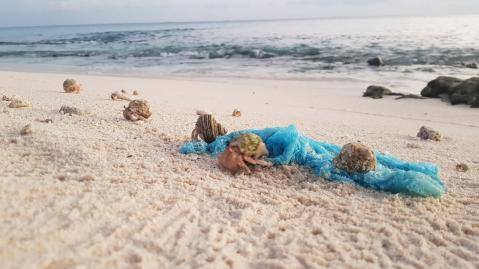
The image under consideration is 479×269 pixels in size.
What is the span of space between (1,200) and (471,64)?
55.1ft

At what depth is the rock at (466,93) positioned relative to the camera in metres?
8.88

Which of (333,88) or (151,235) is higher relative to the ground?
(151,235)

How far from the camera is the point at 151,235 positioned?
2.64 meters

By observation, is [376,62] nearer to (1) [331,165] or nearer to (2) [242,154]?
(1) [331,165]

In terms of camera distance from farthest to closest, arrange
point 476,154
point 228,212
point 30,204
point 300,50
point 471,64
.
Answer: point 300,50, point 471,64, point 476,154, point 228,212, point 30,204

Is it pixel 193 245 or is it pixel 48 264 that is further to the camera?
pixel 193 245

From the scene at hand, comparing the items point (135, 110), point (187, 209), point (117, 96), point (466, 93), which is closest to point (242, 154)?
point (187, 209)

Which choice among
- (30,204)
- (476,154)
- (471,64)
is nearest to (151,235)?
(30,204)

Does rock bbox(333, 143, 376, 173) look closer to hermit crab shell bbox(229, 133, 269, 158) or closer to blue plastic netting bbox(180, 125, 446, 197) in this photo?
blue plastic netting bbox(180, 125, 446, 197)

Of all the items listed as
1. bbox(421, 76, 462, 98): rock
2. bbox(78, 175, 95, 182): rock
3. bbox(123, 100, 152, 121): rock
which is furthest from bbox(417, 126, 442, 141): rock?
bbox(78, 175, 95, 182): rock

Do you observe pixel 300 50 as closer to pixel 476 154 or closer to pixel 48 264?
pixel 476 154

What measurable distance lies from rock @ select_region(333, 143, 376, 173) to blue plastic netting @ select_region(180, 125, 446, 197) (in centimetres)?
5

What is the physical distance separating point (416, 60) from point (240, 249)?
1679 cm

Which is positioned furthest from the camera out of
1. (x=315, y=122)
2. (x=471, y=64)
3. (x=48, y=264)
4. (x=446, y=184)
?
(x=471, y=64)
